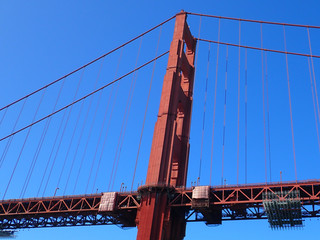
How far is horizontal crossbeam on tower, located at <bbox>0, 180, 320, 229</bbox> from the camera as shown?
48.5m

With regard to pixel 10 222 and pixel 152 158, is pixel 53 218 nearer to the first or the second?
pixel 10 222

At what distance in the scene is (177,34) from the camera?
220 ft

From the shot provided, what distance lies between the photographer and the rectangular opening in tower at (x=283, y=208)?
46.9 metres

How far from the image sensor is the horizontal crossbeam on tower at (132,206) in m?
48.5

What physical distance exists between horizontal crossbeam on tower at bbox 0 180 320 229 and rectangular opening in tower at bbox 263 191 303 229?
44cm

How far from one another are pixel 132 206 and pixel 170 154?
8210mm

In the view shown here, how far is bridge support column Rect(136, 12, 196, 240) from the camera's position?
50.1 m

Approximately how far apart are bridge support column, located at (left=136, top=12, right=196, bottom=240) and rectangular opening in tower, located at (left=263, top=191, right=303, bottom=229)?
1121 centimetres

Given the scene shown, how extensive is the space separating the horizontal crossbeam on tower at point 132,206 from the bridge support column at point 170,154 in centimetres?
176

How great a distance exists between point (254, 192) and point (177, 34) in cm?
2828

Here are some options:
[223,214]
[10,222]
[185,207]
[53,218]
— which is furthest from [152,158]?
[10,222]

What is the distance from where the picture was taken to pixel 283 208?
47.2 metres

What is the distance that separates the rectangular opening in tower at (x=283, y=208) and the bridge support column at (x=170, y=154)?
36.8 feet

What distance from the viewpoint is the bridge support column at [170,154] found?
5006 cm
